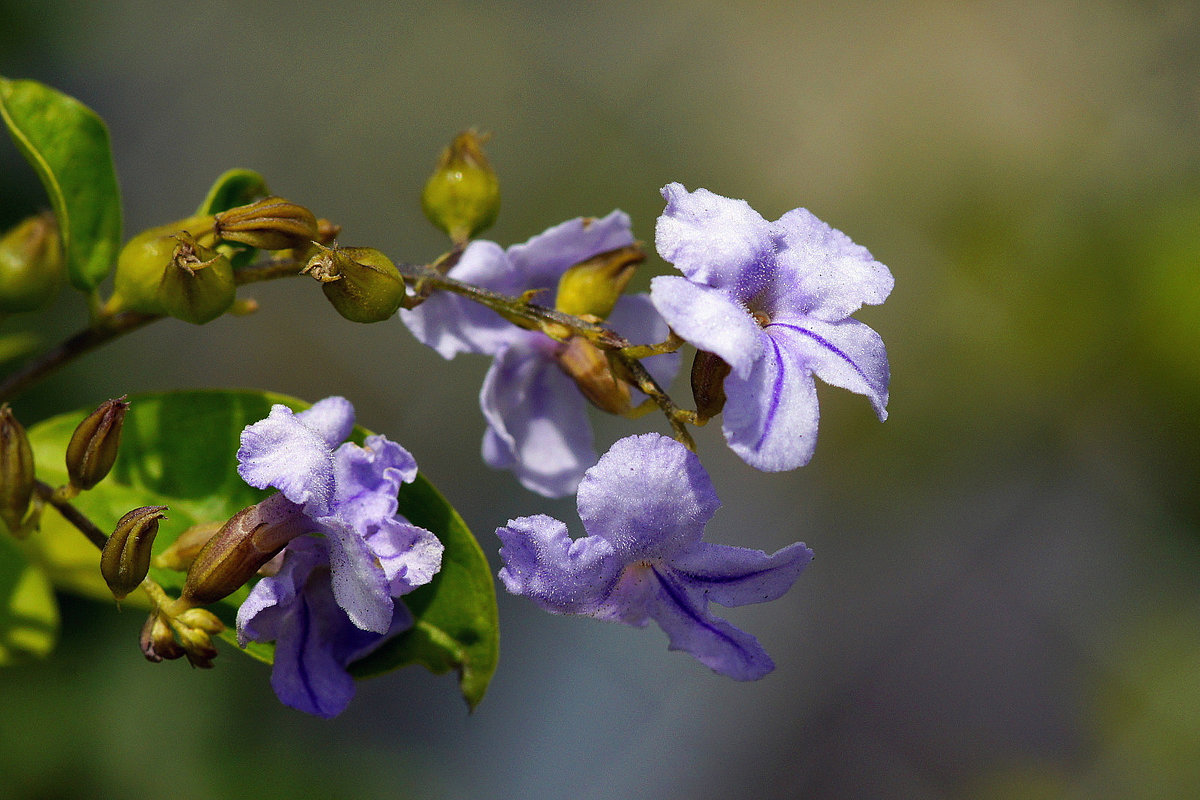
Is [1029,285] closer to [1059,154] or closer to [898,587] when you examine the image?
[1059,154]

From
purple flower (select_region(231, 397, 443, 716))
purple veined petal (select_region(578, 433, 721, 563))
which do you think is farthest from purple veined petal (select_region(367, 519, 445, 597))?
purple veined petal (select_region(578, 433, 721, 563))

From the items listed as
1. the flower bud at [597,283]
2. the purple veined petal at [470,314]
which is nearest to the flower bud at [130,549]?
the purple veined petal at [470,314]

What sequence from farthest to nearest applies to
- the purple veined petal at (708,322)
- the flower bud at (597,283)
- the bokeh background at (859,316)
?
the bokeh background at (859,316) < the flower bud at (597,283) < the purple veined petal at (708,322)

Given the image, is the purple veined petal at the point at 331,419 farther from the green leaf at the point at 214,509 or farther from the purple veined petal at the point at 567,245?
the purple veined petal at the point at 567,245

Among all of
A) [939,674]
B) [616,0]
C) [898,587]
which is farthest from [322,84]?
[939,674]

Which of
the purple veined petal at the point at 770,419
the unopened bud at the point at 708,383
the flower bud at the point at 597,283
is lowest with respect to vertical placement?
the flower bud at the point at 597,283

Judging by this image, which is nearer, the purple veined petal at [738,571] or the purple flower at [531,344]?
the purple veined petal at [738,571]
